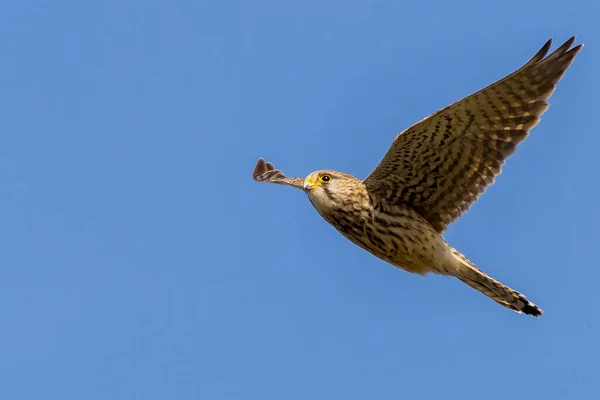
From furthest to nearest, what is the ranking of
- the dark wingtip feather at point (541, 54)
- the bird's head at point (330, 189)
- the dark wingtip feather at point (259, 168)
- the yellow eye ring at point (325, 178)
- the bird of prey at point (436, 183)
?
the dark wingtip feather at point (259, 168), the yellow eye ring at point (325, 178), the bird's head at point (330, 189), the bird of prey at point (436, 183), the dark wingtip feather at point (541, 54)

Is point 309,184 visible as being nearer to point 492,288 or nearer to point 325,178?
point 325,178

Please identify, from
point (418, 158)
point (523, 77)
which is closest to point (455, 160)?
point (418, 158)

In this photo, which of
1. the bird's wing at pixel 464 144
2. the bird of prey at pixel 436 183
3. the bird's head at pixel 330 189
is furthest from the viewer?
the bird's head at pixel 330 189

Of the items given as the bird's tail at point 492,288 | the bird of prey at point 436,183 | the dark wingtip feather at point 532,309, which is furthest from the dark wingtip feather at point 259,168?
the dark wingtip feather at point 532,309

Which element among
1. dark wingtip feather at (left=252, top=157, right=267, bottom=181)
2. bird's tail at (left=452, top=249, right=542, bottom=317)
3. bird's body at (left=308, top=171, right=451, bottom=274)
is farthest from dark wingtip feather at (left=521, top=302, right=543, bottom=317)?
dark wingtip feather at (left=252, top=157, right=267, bottom=181)

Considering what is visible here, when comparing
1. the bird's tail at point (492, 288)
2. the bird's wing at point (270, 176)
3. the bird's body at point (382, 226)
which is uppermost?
the bird's wing at point (270, 176)

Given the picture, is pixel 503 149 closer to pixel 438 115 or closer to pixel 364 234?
pixel 438 115

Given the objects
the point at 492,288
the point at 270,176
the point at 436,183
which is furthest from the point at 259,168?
the point at 492,288

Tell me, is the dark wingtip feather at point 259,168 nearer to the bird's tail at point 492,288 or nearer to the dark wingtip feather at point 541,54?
the bird's tail at point 492,288

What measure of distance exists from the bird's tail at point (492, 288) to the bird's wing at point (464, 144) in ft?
1.56

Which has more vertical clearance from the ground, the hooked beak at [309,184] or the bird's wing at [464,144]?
the hooked beak at [309,184]

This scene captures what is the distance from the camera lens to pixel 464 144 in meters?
10.5

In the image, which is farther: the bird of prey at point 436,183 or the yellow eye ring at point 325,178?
the yellow eye ring at point 325,178

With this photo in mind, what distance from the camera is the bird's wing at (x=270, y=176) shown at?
36.4 feet
